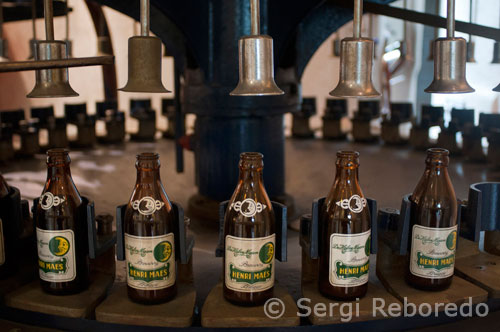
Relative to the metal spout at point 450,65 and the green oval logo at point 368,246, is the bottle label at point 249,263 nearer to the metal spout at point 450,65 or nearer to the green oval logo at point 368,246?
the green oval logo at point 368,246

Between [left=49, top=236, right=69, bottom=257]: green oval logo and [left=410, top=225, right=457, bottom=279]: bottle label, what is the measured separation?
2.40 feet

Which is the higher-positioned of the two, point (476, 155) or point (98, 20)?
point (98, 20)

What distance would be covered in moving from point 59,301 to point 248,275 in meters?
0.40

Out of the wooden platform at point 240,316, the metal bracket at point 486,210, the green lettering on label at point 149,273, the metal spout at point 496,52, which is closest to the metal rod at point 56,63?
the green lettering on label at point 149,273

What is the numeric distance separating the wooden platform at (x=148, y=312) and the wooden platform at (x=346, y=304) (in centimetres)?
25

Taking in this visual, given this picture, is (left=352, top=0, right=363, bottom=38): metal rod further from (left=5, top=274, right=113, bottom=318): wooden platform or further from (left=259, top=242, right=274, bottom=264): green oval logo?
(left=5, top=274, right=113, bottom=318): wooden platform

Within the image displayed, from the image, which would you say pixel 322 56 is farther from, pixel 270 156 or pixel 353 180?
pixel 353 180

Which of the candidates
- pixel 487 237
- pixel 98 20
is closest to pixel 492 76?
pixel 98 20

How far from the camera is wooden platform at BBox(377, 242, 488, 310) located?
4.18 ft

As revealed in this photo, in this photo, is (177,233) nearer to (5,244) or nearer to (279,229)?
(279,229)

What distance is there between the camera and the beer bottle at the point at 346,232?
3.98 feet

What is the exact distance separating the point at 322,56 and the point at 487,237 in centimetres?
503

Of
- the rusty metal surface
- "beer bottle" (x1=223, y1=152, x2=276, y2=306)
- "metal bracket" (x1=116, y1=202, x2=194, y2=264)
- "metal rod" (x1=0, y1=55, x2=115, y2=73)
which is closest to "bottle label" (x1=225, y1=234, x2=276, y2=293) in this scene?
"beer bottle" (x1=223, y1=152, x2=276, y2=306)

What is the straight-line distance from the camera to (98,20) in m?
4.07
